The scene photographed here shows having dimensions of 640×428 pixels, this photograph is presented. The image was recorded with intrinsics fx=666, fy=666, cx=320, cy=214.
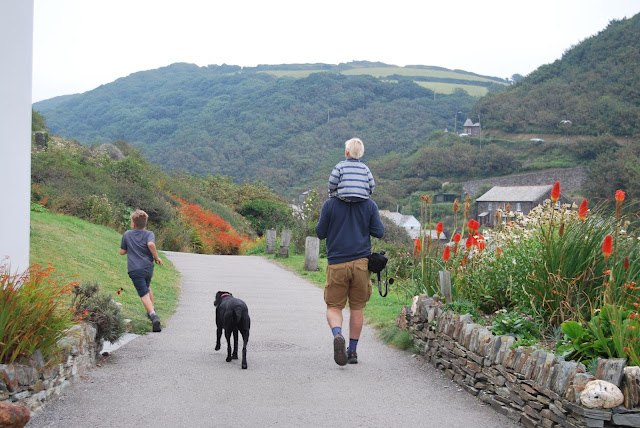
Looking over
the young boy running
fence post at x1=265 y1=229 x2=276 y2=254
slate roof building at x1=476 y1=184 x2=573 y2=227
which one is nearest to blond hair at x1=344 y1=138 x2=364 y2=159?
the young boy running

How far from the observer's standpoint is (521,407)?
17.4ft

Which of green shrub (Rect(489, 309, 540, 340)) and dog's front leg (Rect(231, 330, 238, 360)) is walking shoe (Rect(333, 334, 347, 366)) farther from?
green shrub (Rect(489, 309, 540, 340))

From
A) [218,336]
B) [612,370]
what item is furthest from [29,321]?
[612,370]

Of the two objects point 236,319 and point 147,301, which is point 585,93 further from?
point 236,319

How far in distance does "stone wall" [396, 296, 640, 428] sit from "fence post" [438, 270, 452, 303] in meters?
0.14

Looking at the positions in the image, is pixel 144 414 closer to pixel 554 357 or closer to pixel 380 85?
pixel 554 357

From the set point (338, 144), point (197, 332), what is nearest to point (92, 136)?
point (338, 144)

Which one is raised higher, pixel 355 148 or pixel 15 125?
pixel 15 125

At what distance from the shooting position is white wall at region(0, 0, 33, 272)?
771 centimetres

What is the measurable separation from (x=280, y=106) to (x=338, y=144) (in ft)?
73.0

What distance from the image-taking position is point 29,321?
201 inches

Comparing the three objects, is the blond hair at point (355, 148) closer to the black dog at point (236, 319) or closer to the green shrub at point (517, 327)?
the black dog at point (236, 319)

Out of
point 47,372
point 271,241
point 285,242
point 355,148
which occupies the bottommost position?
point 271,241

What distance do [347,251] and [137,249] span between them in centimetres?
322
